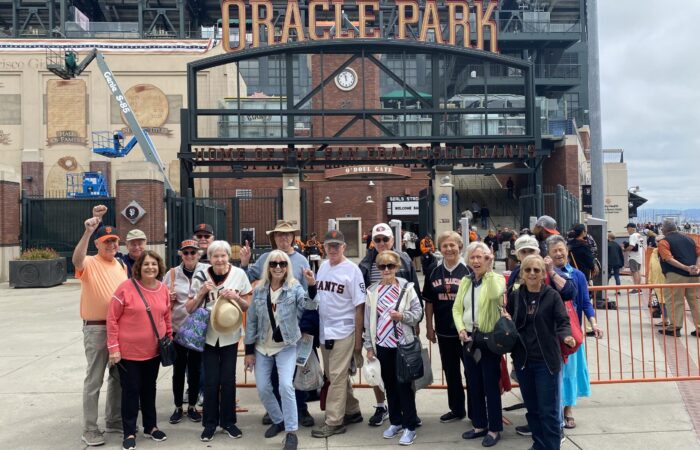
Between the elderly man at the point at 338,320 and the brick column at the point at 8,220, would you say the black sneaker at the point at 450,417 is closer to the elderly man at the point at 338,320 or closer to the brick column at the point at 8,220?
the elderly man at the point at 338,320

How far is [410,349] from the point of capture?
501 cm

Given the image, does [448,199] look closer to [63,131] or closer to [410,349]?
[410,349]

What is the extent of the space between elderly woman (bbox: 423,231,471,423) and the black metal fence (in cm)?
1788

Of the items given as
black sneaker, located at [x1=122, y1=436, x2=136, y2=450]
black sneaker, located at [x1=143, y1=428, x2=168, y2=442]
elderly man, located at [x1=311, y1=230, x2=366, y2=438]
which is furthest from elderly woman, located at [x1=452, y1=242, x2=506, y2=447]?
black sneaker, located at [x1=122, y1=436, x2=136, y2=450]

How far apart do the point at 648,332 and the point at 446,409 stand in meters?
5.59

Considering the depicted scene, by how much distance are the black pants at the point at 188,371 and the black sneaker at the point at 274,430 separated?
36.1 inches

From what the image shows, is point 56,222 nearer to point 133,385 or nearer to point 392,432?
point 133,385

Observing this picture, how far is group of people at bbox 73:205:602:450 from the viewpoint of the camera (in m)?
5.02

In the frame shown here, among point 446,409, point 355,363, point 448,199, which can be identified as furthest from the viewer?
point 448,199

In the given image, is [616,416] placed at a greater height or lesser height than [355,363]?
lesser

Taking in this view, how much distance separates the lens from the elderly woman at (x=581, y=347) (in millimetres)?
5348

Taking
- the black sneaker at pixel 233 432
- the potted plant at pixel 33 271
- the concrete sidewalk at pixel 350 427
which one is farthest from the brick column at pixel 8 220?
the black sneaker at pixel 233 432

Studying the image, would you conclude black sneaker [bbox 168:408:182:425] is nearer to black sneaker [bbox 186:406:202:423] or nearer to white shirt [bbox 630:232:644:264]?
black sneaker [bbox 186:406:202:423]

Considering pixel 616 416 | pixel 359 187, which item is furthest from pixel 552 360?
pixel 359 187
